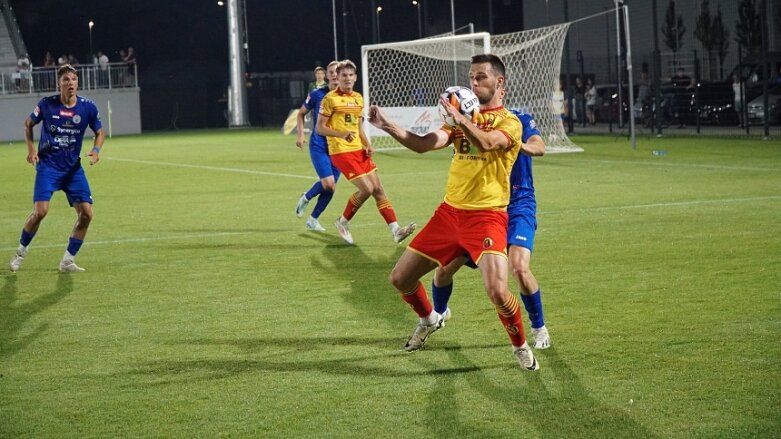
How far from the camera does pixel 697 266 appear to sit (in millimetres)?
10359

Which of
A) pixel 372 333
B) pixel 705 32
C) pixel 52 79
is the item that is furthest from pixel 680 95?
pixel 372 333

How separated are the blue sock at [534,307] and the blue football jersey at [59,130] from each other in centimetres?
576

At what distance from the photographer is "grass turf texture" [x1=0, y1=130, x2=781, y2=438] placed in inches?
229

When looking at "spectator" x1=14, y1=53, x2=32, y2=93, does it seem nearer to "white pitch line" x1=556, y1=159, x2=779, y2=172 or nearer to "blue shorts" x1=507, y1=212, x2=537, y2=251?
"white pitch line" x1=556, y1=159, x2=779, y2=172

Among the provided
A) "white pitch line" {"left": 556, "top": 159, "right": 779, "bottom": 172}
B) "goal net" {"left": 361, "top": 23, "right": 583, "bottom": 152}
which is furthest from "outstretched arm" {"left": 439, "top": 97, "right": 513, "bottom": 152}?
"goal net" {"left": 361, "top": 23, "right": 583, "bottom": 152}

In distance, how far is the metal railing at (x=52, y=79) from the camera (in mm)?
51594

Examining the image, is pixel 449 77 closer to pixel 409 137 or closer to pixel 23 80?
pixel 23 80

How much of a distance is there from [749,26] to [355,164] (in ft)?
98.6

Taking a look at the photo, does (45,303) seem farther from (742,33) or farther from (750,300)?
(742,33)

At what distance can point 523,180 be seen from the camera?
7.50 m

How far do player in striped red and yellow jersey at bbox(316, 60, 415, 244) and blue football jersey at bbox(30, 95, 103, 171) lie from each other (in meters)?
2.73

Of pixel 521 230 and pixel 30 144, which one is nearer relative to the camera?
pixel 521 230

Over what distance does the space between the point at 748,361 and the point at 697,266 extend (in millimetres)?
3736

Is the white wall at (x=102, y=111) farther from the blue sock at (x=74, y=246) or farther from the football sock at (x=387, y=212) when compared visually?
the blue sock at (x=74, y=246)
